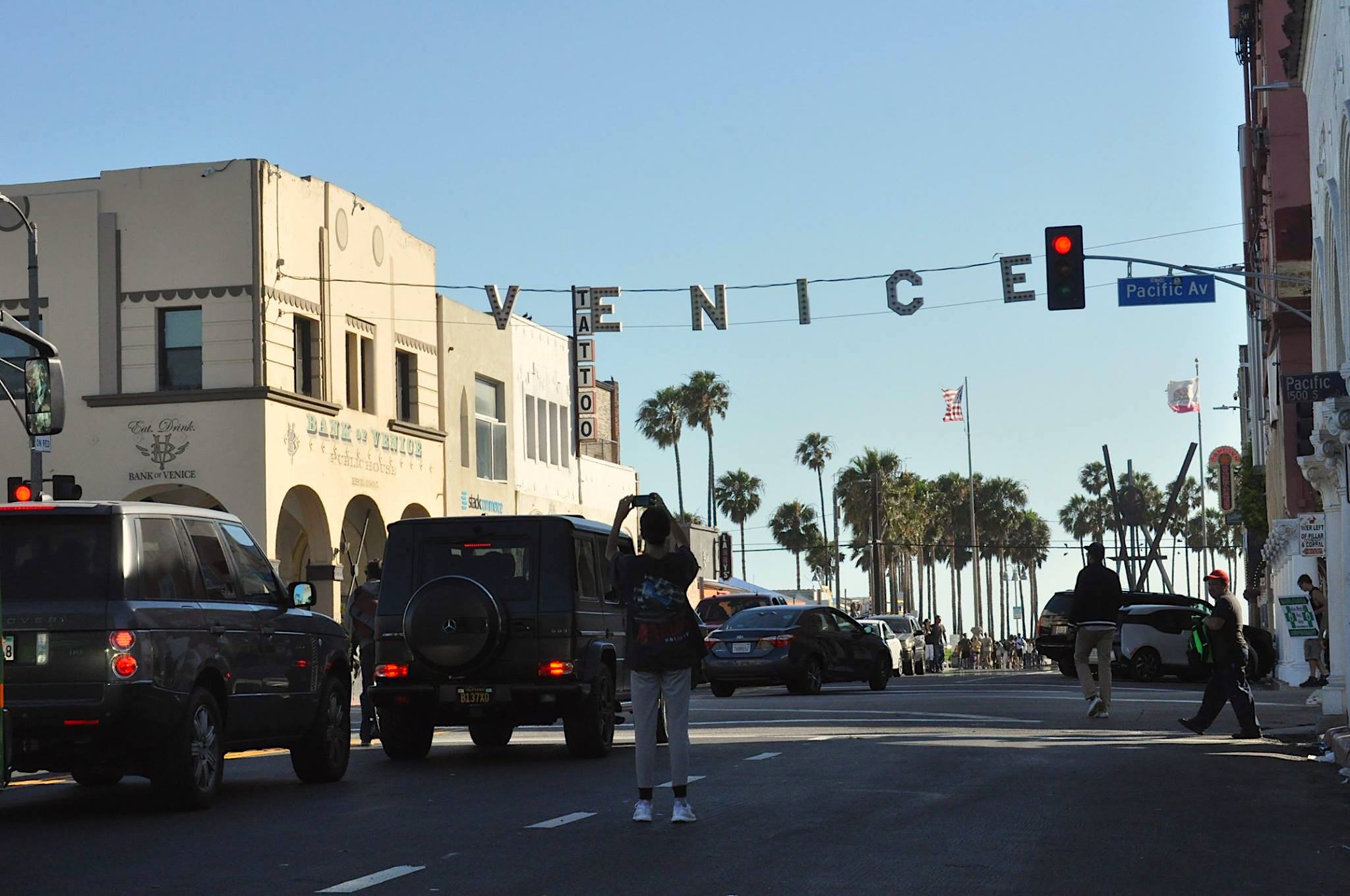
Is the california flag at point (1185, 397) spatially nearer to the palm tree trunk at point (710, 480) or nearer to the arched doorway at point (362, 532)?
the palm tree trunk at point (710, 480)

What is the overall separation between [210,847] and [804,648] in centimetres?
2170

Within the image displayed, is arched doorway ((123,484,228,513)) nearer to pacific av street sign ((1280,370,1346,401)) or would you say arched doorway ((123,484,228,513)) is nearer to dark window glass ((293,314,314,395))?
dark window glass ((293,314,314,395))

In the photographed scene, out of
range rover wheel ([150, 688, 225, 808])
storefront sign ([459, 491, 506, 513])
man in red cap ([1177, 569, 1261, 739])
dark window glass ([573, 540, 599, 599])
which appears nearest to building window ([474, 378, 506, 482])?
storefront sign ([459, 491, 506, 513])

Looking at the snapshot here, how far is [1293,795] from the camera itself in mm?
13086

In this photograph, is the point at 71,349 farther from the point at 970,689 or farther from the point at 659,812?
the point at 659,812

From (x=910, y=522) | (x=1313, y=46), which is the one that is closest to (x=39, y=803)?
(x=1313, y=46)

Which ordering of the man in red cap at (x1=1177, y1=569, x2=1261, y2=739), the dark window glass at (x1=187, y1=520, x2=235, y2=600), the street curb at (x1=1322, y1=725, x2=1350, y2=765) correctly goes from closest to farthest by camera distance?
the dark window glass at (x1=187, y1=520, x2=235, y2=600), the street curb at (x1=1322, y1=725, x2=1350, y2=765), the man in red cap at (x1=1177, y1=569, x2=1261, y2=739)

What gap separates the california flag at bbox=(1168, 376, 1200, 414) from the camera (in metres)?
96.9

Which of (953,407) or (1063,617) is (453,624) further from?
(953,407)

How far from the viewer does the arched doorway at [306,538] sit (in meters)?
38.7

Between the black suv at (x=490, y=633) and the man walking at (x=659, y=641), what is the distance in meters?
4.21

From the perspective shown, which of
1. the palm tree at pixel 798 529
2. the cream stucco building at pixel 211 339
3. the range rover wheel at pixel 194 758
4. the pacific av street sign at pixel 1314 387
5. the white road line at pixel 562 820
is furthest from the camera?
the palm tree at pixel 798 529

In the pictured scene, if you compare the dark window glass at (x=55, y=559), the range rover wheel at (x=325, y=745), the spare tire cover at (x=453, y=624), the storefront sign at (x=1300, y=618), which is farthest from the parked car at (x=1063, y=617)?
the dark window glass at (x=55, y=559)

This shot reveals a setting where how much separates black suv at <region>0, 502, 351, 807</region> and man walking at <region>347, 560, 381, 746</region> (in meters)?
6.25
